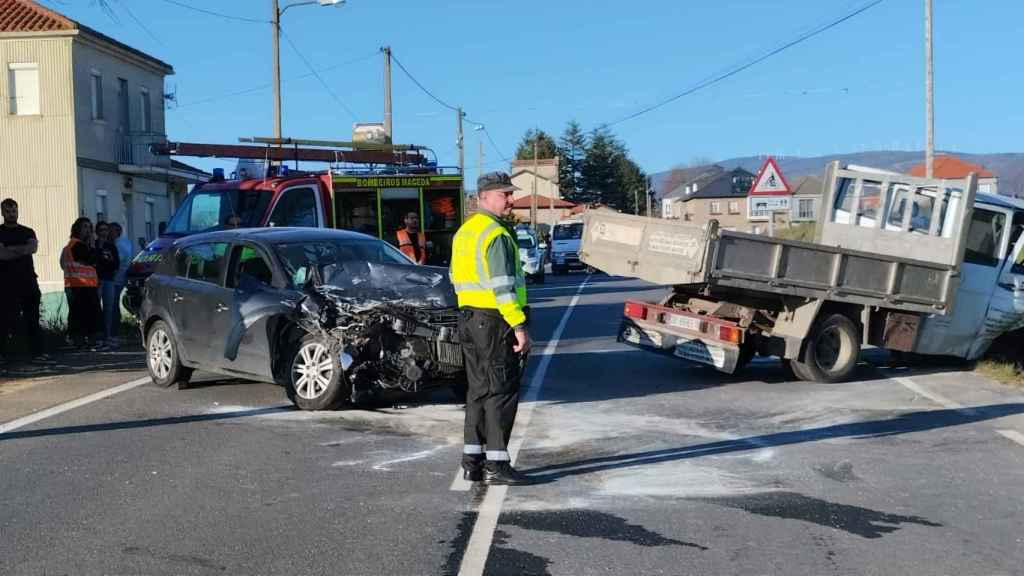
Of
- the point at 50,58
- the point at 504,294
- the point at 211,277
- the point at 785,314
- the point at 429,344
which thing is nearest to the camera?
the point at 504,294

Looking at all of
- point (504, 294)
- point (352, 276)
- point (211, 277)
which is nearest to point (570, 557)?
point (504, 294)

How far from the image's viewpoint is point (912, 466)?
7.99 metres

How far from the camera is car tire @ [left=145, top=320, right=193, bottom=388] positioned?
38.1 ft

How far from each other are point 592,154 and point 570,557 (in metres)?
88.8

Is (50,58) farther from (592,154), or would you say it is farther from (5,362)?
(592,154)

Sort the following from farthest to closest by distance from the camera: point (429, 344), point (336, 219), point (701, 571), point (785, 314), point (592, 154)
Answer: point (592, 154) → point (336, 219) → point (785, 314) → point (429, 344) → point (701, 571)

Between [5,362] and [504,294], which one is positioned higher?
[504,294]

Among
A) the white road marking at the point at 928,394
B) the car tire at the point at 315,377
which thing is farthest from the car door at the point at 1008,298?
the car tire at the point at 315,377

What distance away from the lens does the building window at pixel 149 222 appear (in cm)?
4022

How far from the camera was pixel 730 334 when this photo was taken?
12008 millimetres

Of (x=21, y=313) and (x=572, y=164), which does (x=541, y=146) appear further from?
(x=21, y=313)

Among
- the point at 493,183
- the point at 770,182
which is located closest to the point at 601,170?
the point at 770,182

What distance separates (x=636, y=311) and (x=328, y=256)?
12.1 feet

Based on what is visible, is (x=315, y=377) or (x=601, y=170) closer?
(x=315, y=377)
